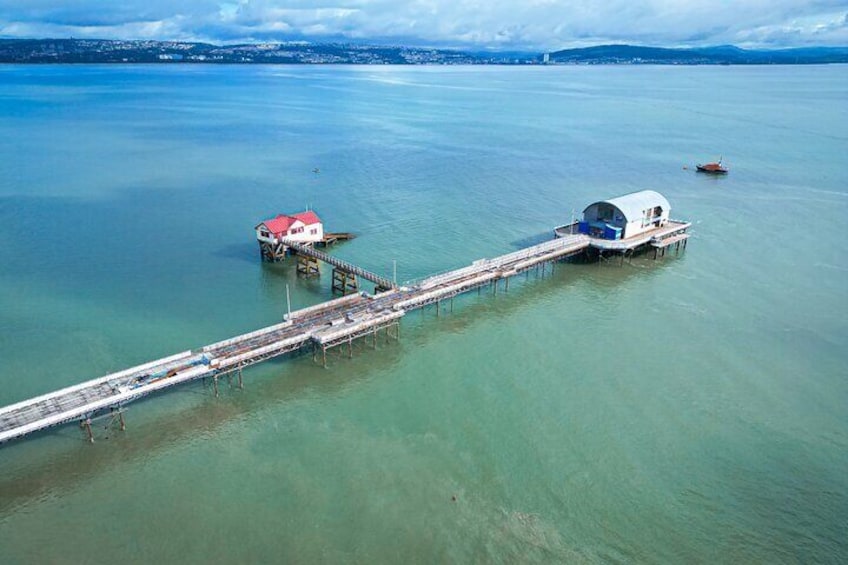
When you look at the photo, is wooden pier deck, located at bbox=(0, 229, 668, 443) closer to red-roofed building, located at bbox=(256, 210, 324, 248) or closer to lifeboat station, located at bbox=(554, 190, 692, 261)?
red-roofed building, located at bbox=(256, 210, 324, 248)

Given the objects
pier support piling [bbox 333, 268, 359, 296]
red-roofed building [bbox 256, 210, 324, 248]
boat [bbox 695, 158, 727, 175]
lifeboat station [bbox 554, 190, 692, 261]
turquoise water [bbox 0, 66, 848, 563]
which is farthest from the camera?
boat [bbox 695, 158, 727, 175]

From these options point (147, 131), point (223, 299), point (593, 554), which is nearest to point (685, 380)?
point (593, 554)

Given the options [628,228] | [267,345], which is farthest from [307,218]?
[628,228]

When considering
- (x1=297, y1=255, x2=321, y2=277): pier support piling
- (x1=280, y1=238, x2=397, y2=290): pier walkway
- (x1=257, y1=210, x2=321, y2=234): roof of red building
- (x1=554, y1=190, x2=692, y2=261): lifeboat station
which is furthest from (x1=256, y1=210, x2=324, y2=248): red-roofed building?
(x1=554, y1=190, x2=692, y2=261): lifeboat station

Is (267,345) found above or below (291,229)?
below

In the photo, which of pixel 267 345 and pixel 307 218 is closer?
pixel 267 345

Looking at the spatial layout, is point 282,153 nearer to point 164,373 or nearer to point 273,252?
point 273,252

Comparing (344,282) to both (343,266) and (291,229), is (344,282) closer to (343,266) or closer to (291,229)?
(343,266)
